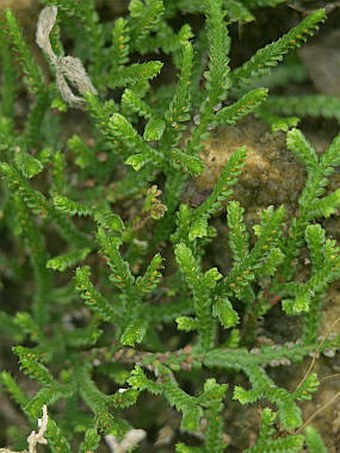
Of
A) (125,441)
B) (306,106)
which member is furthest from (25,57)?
(125,441)

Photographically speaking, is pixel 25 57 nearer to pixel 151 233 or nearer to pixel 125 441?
pixel 151 233

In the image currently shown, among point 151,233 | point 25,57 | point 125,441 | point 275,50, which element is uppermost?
point 25,57

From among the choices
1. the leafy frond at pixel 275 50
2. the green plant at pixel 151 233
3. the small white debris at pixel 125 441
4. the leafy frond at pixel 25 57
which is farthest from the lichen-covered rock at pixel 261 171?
the small white debris at pixel 125 441

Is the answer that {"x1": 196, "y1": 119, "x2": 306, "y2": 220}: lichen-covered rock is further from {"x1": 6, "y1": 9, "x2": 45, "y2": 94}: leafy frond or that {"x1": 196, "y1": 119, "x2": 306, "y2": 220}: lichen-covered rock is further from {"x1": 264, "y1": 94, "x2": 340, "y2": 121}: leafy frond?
{"x1": 6, "y1": 9, "x2": 45, "y2": 94}: leafy frond

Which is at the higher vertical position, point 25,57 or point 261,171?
point 25,57

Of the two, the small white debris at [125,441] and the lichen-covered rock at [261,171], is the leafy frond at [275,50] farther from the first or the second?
the small white debris at [125,441]

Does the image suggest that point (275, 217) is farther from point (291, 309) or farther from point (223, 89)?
point (223, 89)

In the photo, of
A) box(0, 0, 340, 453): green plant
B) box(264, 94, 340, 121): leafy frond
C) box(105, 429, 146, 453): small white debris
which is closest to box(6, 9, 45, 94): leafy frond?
box(0, 0, 340, 453): green plant

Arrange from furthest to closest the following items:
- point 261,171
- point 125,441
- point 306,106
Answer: point 306,106
point 261,171
point 125,441
